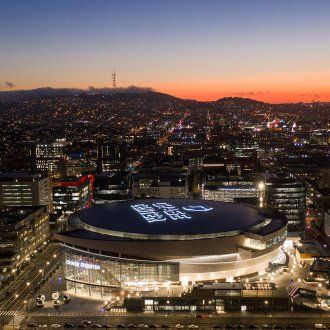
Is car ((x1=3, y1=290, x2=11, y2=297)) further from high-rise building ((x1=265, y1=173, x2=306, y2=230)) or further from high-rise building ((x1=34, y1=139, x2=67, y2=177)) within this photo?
high-rise building ((x1=34, y1=139, x2=67, y2=177))

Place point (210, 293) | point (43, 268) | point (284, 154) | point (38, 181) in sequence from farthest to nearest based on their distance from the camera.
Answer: point (284, 154) → point (38, 181) → point (43, 268) → point (210, 293)

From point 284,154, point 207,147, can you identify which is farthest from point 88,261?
point 207,147

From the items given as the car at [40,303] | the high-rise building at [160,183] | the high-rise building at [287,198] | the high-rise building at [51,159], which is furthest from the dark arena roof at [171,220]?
the high-rise building at [51,159]

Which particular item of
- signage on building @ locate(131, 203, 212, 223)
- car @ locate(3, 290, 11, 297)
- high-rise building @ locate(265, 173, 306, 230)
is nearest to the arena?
signage on building @ locate(131, 203, 212, 223)

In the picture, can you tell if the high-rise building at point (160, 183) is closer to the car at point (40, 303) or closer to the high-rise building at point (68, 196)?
the high-rise building at point (68, 196)

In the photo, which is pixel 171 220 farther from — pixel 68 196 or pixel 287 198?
pixel 68 196

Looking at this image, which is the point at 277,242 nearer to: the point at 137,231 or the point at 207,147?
the point at 137,231

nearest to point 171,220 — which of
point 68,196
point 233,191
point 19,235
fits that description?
point 19,235
